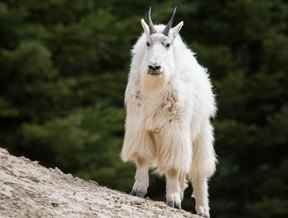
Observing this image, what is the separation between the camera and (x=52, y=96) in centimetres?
3256

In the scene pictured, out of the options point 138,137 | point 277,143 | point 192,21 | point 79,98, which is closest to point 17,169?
point 138,137

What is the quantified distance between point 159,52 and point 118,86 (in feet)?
61.5

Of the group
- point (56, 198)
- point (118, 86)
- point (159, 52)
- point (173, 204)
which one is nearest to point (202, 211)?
point (173, 204)

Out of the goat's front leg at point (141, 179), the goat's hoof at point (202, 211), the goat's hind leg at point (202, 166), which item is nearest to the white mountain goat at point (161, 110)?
the goat's front leg at point (141, 179)

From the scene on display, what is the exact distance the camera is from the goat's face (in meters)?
15.8

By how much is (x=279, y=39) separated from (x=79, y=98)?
252 inches

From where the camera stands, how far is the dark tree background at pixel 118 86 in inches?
1259

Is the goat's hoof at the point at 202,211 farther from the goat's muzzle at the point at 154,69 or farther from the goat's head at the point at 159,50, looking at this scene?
the goat's muzzle at the point at 154,69

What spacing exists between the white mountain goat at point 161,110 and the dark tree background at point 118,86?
47.9ft

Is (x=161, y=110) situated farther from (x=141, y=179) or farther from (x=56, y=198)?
(x=56, y=198)

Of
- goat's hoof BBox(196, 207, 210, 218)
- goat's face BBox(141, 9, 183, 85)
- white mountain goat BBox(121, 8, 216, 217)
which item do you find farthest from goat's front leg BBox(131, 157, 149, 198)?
goat's hoof BBox(196, 207, 210, 218)

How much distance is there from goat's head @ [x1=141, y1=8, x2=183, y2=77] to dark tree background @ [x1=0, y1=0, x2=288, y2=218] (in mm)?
14730

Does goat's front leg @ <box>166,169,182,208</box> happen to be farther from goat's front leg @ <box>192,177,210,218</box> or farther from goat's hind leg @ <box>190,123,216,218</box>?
goat's front leg @ <box>192,177,210,218</box>

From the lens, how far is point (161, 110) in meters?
16.0
